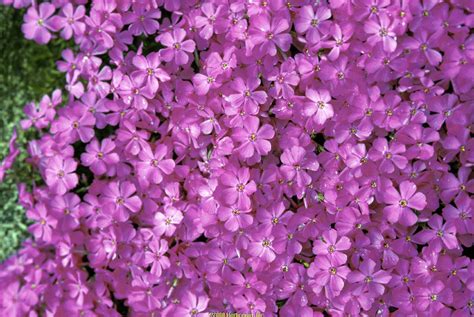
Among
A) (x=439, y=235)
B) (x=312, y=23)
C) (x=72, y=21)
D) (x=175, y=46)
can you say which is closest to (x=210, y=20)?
(x=175, y=46)

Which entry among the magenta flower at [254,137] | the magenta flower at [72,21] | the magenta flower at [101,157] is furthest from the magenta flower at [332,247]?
the magenta flower at [72,21]

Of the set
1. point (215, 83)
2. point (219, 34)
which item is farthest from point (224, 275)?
point (219, 34)

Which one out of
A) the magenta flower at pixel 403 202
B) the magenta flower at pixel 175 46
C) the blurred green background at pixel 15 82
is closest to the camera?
the magenta flower at pixel 403 202

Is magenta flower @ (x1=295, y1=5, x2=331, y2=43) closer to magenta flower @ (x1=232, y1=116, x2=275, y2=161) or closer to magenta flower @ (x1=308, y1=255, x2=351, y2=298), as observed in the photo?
magenta flower @ (x1=232, y1=116, x2=275, y2=161)

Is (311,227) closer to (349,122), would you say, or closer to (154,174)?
(349,122)

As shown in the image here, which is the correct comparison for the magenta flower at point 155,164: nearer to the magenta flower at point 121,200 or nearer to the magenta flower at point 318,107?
the magenta flower at point 121,200
